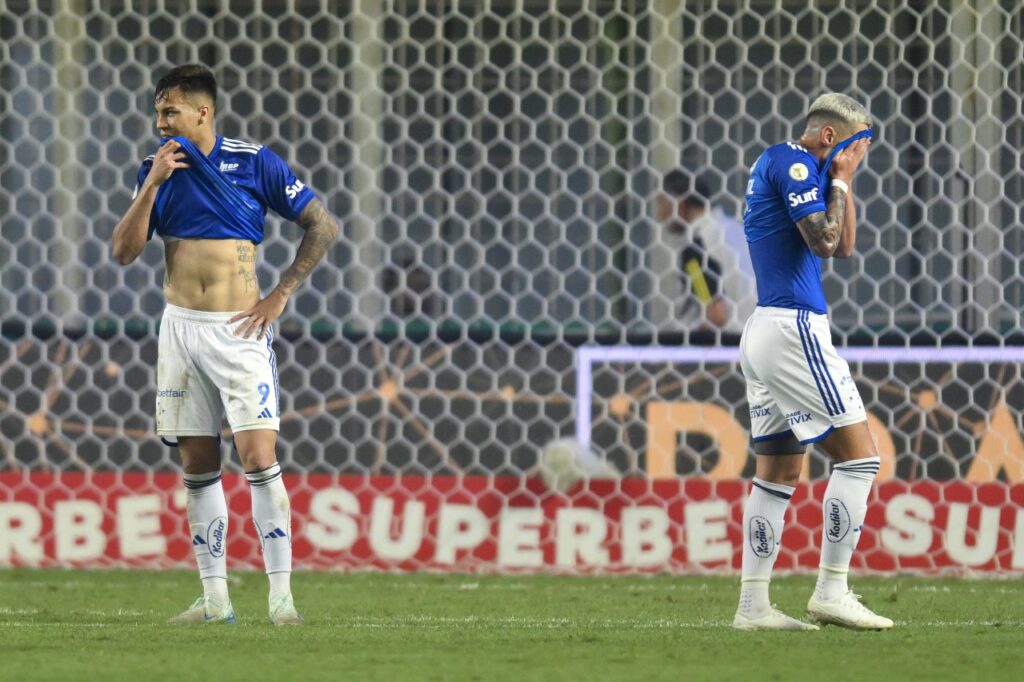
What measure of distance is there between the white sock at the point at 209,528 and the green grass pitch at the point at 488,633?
0.56ft

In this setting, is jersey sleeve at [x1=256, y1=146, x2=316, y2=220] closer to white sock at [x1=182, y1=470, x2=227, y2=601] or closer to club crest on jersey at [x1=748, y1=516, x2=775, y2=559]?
white sock at [x1=182, y1=470, x2=227, y2=601]

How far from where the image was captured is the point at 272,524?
5867mm

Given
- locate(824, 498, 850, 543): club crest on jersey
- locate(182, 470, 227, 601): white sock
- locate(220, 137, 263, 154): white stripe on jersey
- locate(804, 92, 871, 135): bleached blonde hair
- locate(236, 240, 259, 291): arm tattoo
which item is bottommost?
locate(182, 470, 227, 601): white sock

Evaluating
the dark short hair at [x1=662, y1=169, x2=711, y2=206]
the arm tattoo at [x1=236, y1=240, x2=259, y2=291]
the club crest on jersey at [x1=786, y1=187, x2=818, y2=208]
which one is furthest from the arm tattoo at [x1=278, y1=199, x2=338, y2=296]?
the dark short hair at [x1=662, y1=169, x2=711, y2=206]

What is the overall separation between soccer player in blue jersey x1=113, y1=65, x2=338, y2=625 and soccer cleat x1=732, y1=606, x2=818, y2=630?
1.33m

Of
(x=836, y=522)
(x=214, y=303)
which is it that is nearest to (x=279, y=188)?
(x=214, y=303)

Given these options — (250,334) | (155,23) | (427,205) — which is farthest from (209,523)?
(155,23)

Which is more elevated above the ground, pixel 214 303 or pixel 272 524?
pixel 214 303

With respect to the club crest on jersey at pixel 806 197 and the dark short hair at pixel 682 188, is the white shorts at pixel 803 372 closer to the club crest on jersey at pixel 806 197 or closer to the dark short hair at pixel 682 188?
the club crest on jersey at pixel 806 197

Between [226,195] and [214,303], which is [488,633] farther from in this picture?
[226,195]

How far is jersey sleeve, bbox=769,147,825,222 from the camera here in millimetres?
5598

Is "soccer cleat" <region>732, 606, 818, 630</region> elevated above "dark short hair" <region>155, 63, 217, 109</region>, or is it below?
below

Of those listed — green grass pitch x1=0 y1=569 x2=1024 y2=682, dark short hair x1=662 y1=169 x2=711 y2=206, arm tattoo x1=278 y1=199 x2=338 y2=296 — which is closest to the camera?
green grass pitch x1=0 y1=569 x2=1024 y2=682

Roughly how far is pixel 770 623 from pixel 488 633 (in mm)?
829
